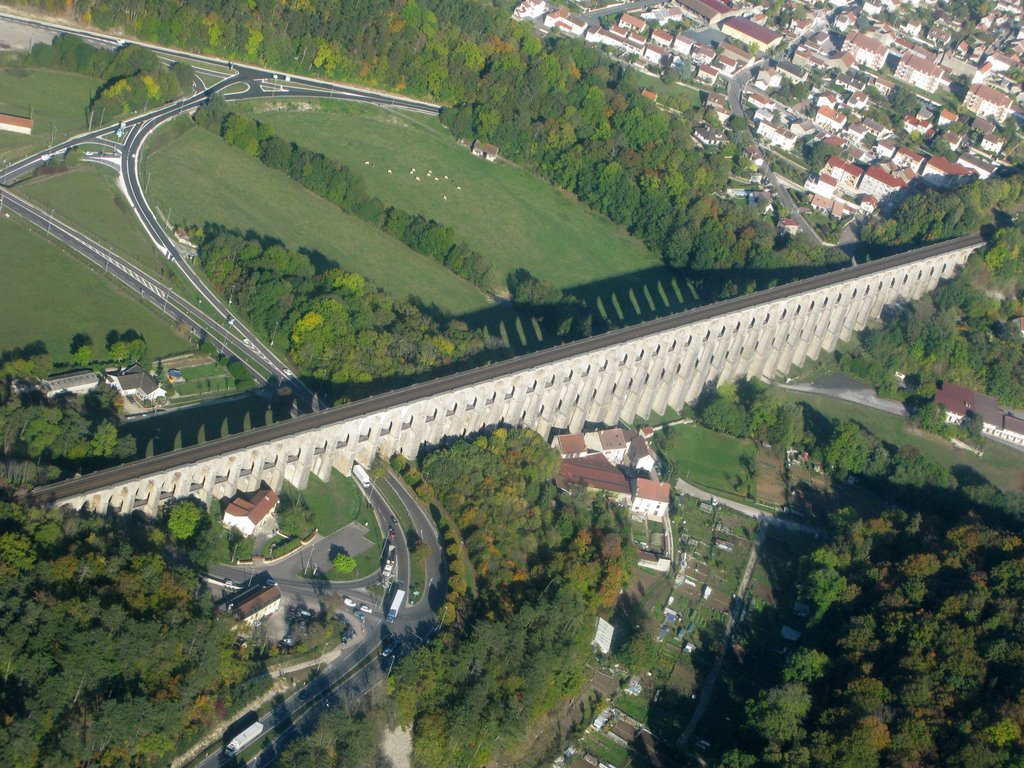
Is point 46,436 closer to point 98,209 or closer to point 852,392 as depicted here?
point 98,209

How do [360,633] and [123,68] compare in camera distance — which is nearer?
[360,633]

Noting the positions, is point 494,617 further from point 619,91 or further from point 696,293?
point 619,91

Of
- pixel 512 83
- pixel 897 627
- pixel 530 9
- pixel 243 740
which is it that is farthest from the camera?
pixel 530 9

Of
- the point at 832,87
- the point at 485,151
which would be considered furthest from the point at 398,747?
the point at 832,87

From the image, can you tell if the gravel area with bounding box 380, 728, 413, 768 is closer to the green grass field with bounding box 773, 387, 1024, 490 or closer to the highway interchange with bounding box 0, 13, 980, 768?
the highway interchange with bounding box 0, 13, 980, 768

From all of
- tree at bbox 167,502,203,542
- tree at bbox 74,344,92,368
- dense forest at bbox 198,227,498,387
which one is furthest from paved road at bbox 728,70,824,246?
tree at bbox 167,502,203,542

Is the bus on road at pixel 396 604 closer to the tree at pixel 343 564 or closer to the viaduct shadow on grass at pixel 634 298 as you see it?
the tree at pixel 343 564

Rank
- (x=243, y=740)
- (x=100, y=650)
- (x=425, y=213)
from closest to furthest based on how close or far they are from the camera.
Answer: (x=100, y=650) → (x=243, y=740) → (x=425, y=213)
